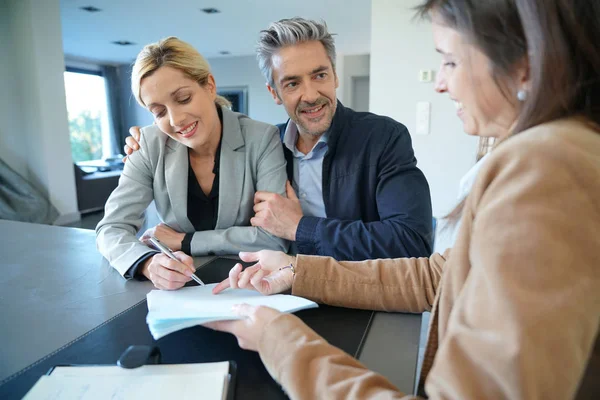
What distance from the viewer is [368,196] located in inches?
51.4

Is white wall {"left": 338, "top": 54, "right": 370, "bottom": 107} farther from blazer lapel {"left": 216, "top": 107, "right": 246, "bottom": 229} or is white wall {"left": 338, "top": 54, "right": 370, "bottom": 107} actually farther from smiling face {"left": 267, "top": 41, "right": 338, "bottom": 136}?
blazer lapel {"left": 216, "top": 107, "right": 246, "bottom": 229}

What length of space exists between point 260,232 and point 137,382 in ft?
2.22

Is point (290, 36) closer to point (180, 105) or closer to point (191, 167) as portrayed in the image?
point (180, 105)

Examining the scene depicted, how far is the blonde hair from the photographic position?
118cm

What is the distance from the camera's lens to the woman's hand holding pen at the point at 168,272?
890 mm

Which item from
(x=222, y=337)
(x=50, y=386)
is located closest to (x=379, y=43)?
(x=222, y=337)

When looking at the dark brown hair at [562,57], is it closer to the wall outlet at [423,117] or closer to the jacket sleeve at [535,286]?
the jacket sleeve at [535,286]

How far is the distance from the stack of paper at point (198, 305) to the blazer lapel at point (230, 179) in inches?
16.6

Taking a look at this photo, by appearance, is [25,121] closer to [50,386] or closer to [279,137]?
[279,137]

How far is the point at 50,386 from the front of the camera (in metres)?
0.55

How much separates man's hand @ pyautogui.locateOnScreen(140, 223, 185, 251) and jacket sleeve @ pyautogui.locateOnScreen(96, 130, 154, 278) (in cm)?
5

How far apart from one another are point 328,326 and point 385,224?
1.62 feet

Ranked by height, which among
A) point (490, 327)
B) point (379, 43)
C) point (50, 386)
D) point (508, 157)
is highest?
point (379, 43)

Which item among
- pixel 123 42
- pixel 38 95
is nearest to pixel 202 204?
pixel 38 95
